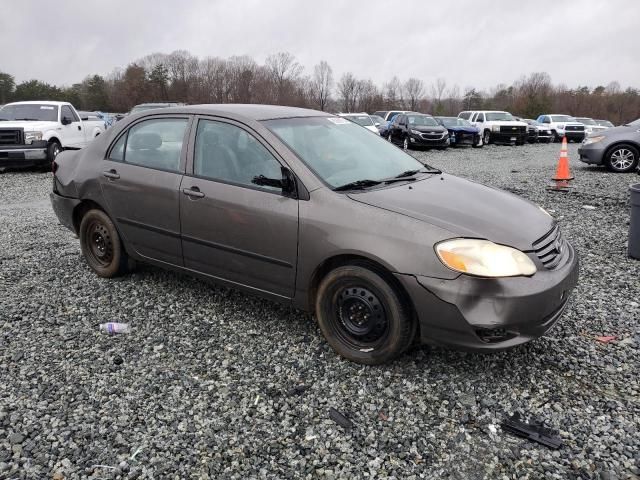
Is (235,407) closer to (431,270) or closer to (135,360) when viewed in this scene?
(135,360)

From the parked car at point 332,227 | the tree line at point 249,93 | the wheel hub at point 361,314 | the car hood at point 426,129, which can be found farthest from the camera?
the tree line at point 249,93

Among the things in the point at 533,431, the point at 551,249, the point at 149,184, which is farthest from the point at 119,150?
the point at 533,431

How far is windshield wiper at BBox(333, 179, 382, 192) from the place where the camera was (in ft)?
10.9

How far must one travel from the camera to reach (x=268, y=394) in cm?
298

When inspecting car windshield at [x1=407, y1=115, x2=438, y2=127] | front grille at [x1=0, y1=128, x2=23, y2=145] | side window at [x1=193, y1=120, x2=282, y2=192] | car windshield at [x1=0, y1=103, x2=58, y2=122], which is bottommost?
side window at [x1=193, y1=120, x2=282, y2=192]

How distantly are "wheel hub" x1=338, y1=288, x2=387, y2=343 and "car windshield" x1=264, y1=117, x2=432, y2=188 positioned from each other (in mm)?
756

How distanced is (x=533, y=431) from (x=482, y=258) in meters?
0.95

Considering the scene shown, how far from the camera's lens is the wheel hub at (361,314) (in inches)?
121

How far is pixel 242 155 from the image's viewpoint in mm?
3664

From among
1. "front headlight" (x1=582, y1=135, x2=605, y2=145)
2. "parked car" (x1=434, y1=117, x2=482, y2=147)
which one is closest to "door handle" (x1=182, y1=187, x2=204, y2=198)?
"front headlight" (x1=582, y1=135, x2=605, y2=145)

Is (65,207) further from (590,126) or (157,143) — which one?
A: (590,126)

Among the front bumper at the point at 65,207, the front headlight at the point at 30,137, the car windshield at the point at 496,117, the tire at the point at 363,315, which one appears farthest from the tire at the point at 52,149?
the car windshield at the point at 496,117

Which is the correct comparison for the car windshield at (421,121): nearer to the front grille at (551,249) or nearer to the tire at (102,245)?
the tire at (102,245)

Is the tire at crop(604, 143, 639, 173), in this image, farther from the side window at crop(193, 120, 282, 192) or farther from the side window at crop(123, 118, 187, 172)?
the side window at crop(123, 118, 187, 172)
